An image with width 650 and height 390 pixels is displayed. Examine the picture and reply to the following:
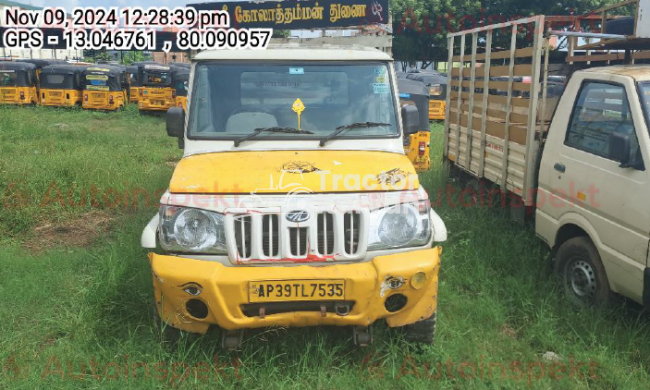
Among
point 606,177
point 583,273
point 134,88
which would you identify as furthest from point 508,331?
point 134,88

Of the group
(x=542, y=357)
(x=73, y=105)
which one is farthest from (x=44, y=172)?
(x=73, y=105)

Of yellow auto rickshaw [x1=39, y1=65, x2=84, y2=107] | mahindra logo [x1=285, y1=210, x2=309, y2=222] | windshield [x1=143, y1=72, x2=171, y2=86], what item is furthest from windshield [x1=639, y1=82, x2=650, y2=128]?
yellow auto rickshaw [x1=39, y1=65, x2=84, y2=107]

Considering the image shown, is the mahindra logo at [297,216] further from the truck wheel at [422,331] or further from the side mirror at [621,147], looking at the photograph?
the side mirror at [621,147]

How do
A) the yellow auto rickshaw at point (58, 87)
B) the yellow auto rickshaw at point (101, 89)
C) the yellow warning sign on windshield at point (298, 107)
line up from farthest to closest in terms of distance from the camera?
1. the yellow auto rickshaw at point (58, 87)
2. the yellow auto rickshaw at point (101, 89)
3. the yellow warning sign on windshield at point (298, 107)

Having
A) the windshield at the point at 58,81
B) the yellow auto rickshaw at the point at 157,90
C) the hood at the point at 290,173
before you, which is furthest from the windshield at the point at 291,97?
the windshield at the point at 58,81

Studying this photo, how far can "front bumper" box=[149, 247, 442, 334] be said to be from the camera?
3.11m

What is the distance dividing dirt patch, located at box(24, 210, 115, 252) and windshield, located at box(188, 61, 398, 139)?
2758mm

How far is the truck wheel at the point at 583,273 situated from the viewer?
13.7ft

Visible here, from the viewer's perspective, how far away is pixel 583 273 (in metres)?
4.41

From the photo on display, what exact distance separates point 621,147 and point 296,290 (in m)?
2.41

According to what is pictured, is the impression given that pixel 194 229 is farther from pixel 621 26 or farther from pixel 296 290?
pixel 621 26

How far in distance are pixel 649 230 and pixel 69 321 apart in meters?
4.06

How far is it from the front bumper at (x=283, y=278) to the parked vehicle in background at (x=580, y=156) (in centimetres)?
155

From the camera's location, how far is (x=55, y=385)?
3.30 meters
